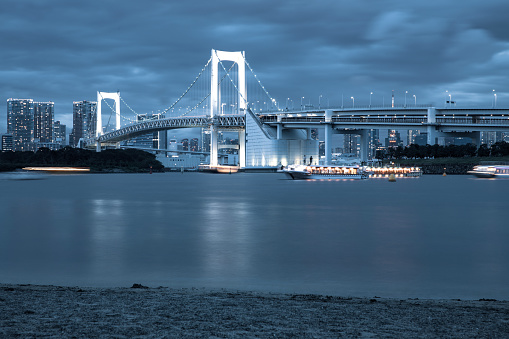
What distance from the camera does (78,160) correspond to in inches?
3819

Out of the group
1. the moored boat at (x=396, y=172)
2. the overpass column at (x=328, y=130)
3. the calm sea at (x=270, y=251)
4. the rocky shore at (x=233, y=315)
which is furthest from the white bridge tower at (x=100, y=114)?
the rocky shore at (x=233, y=315)

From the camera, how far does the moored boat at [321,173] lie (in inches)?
2473

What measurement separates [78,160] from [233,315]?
9665 centimetres

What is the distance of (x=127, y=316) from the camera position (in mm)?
5164

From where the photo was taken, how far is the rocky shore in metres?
4.63

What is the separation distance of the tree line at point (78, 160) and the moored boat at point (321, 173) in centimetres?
4313

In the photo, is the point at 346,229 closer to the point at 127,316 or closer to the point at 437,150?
the point at 127,316

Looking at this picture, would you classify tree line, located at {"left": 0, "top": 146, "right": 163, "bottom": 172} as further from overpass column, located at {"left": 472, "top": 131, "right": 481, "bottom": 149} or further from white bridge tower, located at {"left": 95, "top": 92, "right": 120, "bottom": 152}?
overpass column, located at {"left": 472, "top": 131, "right": 481, "bottom": 149}

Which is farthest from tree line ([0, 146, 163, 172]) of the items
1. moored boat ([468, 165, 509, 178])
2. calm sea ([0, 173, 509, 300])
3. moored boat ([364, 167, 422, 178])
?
calm sea ([0, 173, 509, 300])

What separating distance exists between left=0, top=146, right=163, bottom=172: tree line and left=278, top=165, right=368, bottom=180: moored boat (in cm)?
4313

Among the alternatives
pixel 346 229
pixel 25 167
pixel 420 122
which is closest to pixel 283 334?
pixel 346 229

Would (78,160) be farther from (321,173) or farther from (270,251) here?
(270,251)

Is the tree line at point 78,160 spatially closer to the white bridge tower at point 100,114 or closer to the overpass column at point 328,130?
the white bridge tower at point 100,114

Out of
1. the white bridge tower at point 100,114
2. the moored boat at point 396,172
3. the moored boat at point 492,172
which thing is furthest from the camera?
the white bridge tower at point 100,114
